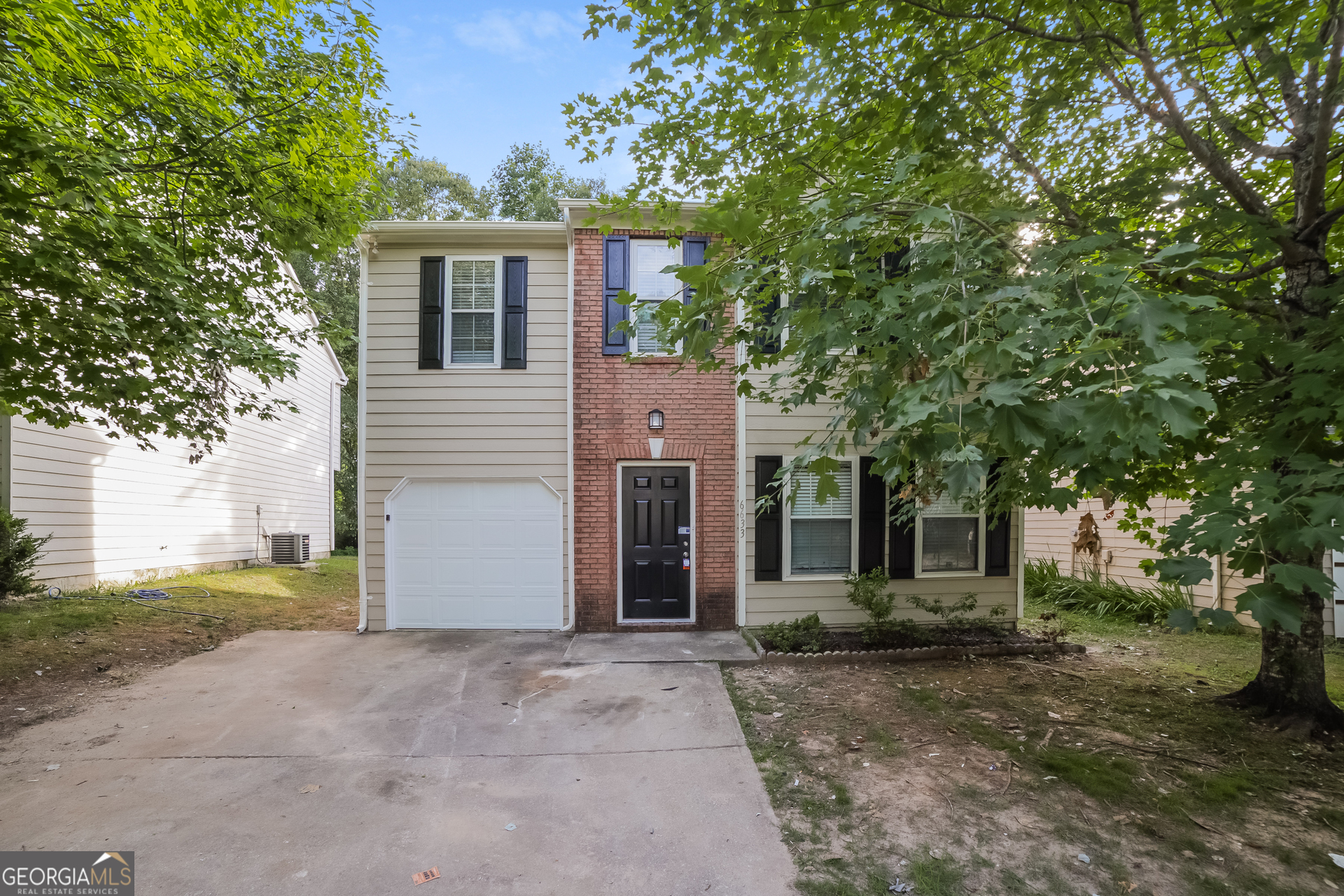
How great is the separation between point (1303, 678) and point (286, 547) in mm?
15372

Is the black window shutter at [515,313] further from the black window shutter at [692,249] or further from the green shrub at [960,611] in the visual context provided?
the green shrub at [960,611]

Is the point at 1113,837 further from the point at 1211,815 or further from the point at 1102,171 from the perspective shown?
the point at 1102,171

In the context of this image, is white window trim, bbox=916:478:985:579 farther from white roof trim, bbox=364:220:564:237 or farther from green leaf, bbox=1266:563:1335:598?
white roof trim, bbox=364:220:564:237

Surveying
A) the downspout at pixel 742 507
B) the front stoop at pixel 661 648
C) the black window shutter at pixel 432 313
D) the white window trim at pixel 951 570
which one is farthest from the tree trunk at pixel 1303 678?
the black window shutter at pixel 432 313

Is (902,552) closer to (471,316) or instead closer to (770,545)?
(770,545)

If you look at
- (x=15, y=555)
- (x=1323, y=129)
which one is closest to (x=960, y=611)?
(x=1323, y=129)

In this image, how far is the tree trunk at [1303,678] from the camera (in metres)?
4.23

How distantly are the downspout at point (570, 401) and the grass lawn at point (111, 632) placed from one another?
3197 millimetres

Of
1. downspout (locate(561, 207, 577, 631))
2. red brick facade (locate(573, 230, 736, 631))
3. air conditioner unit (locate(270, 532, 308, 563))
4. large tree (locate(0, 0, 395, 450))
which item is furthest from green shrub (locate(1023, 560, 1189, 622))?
air conditioner unit (locate(270, 532, 308, 563))

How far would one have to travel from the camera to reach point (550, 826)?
Answer: 306 centimetres

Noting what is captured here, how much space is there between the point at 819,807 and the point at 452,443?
549 centimetres

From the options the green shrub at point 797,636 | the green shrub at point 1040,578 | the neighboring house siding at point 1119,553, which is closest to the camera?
the green shrub at point 797,636

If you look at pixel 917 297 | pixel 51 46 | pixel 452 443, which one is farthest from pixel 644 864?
pixel 51 46

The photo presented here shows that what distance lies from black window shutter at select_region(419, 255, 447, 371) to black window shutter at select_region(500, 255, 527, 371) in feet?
2.49
